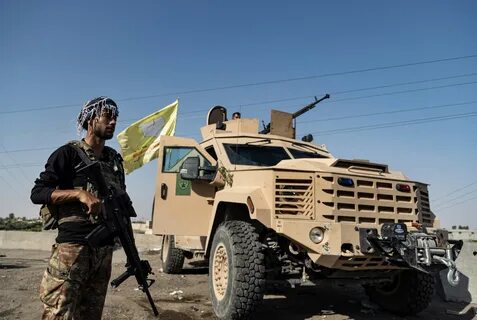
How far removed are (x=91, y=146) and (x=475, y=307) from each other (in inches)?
231

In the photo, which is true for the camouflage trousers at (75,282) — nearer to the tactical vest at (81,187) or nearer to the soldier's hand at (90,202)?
the tactical vest at (81,187)

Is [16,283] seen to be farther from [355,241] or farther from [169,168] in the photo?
[355,241]

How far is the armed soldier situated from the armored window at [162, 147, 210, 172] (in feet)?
11.7

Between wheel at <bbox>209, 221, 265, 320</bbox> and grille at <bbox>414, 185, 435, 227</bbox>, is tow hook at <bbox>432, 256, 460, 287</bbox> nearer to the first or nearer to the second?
grille at <bbox>414, 185, 435, 227</bbox>

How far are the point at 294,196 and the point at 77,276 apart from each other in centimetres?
254

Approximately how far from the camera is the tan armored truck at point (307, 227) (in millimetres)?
4402

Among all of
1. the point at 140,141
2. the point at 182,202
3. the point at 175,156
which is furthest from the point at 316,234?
the point at 140,141

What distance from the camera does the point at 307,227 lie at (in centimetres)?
444

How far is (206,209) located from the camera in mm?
6336

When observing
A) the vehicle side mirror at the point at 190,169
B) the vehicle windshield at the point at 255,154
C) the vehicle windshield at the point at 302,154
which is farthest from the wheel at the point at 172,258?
the vehicle windshield at the point at 302,154

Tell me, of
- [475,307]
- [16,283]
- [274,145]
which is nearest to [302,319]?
[274,145]

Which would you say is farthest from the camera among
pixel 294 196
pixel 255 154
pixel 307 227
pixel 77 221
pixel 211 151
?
pixel 211 151

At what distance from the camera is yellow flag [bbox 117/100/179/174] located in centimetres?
1194

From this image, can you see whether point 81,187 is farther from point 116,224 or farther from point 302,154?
point 302,154
